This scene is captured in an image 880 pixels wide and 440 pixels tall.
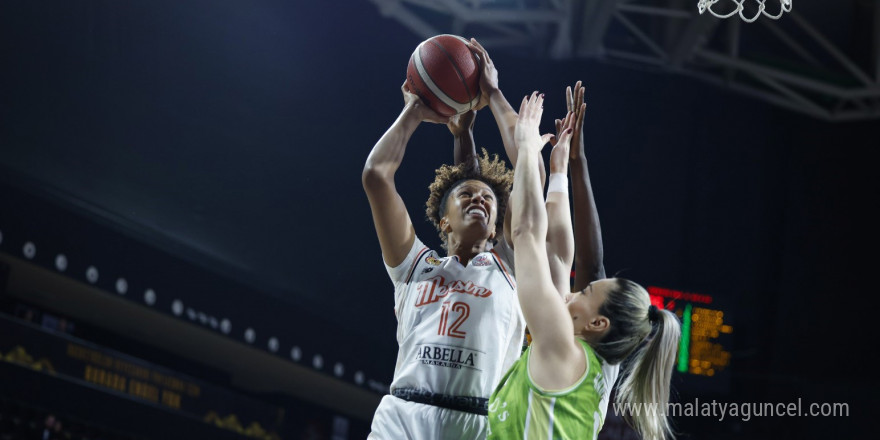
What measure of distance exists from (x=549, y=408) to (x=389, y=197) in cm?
113

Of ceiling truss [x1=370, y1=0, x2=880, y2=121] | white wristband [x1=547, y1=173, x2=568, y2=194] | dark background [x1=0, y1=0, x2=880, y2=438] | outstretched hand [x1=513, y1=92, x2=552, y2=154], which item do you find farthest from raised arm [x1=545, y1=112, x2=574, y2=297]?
ceiling truss [x1=370, y1=0, x2=880, y2=121]

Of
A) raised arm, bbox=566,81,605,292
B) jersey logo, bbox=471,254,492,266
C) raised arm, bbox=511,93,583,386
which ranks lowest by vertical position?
raised arm, bbox=511,93,583,386

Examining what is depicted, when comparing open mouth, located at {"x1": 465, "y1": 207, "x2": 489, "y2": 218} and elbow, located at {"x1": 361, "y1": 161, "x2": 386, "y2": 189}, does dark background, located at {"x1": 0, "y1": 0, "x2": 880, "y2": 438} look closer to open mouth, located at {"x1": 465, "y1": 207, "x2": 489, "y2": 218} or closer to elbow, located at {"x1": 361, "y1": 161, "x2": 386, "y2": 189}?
open mouth, located at {"x1": 465, "y1": 207, "x2": 489, "y2": 218}

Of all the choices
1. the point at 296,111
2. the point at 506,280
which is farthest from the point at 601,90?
→ the point at 506,280

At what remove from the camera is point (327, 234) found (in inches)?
379

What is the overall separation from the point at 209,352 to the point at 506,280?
6879 mm

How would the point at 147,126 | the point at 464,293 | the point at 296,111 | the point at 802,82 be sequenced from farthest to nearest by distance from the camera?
the point at 802,82 < the point at 296,111 < the point at 147,126 < the point at 464,293

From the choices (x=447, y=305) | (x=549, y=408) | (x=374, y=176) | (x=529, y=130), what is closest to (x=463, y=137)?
(x=374, y=176)

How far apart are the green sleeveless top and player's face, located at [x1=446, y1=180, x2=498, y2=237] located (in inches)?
30.2

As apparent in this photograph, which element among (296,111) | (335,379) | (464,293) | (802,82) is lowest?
(464,293)

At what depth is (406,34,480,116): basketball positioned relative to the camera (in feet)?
12.0

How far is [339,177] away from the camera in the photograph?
31.9 ft

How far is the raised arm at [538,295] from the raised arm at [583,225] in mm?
580

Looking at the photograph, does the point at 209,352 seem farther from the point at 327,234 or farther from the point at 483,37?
the point at 483,37
